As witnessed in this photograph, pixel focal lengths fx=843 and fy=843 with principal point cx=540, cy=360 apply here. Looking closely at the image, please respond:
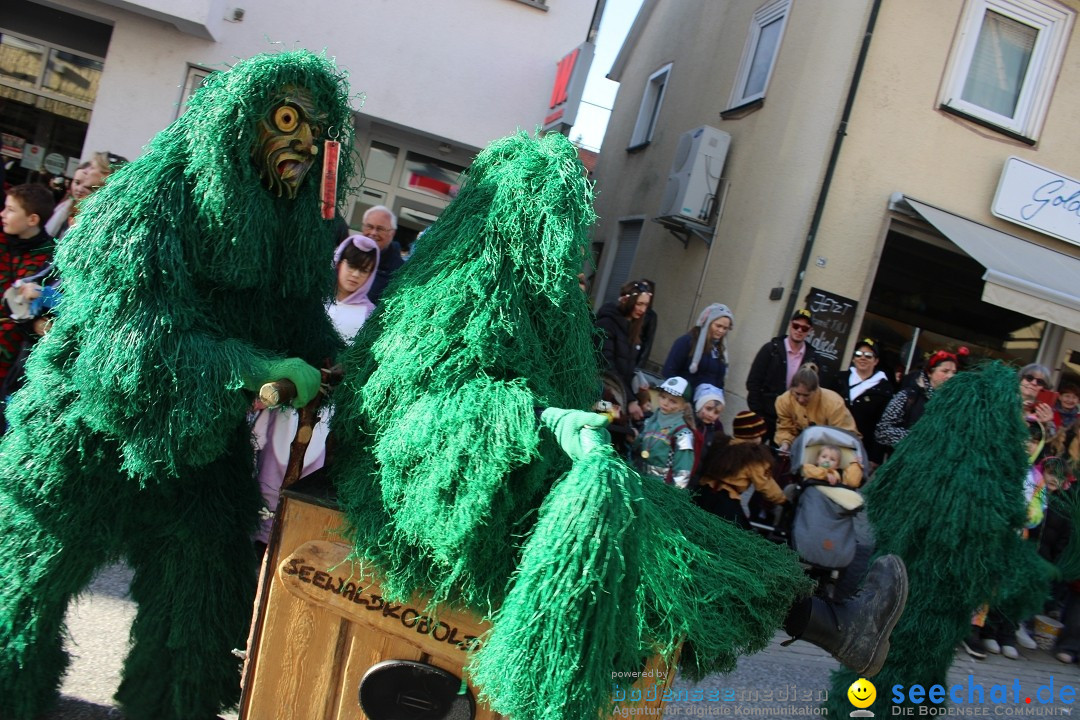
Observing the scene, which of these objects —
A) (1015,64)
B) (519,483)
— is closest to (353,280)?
(519,483)

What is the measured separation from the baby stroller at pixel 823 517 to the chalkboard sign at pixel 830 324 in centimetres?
259

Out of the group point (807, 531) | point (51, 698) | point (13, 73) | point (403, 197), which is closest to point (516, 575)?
point (51, 698)

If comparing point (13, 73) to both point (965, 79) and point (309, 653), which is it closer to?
point (309, 653)

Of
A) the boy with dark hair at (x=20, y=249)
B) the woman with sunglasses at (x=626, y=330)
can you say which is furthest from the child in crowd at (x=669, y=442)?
the boy with dark hair at (x=20, y=249)

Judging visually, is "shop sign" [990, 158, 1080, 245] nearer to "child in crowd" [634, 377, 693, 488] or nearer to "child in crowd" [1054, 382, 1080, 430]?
"child in crowd" [1054, 382, 1080, 430]

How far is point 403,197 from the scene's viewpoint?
948cm

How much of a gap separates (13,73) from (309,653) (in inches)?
369

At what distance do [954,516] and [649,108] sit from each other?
1094 cm

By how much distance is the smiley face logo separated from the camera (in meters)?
3.67

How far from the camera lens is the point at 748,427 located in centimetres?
569

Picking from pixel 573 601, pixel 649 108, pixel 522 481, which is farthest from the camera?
pixel 649 108

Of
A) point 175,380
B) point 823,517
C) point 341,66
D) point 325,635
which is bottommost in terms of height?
point 325,635

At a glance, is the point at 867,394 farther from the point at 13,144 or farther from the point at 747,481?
the point at 13,144

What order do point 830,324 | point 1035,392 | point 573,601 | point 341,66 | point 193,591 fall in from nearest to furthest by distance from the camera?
point 573,601 → point 193,591 → point 1035,392 → point 341,66 → point 830,324
